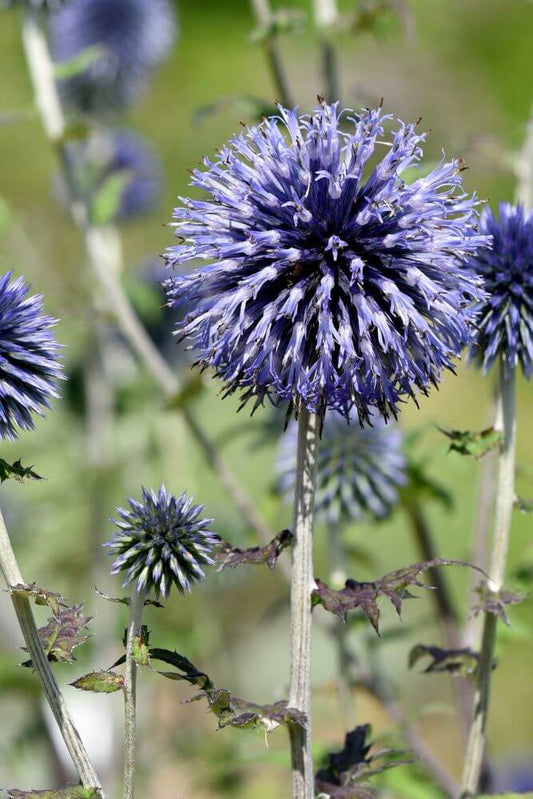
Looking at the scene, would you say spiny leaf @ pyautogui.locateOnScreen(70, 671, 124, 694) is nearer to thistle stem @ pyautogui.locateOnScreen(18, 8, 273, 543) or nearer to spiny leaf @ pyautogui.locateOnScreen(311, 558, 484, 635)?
spiny leaf @ pyautogui.locateOnScreen(311, 558, 484, 635)

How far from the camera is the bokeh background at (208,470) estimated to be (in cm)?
364

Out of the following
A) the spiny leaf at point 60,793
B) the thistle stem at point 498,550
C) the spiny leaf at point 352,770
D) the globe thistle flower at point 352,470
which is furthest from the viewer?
the globe thistle flower at point 352,470

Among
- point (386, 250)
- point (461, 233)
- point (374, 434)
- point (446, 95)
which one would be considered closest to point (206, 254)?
point (386, 250)

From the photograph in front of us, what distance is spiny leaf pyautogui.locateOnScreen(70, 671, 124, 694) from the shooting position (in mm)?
1644

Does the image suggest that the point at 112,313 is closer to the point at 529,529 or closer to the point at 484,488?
the point at 484,488

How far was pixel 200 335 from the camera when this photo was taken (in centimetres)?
193

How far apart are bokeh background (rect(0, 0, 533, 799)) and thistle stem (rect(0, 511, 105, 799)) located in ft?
2.04

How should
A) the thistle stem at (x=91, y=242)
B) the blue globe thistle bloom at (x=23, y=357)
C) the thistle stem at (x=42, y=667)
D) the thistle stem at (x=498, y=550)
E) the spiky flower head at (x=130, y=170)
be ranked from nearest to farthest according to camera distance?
1. the thistle stem at (x=42, y=667)
2. the blue globe thistle bloom at (x=23, y=357)
3. the thistle stem at (x=498, y=550)
4. the thistle stem at (x=91, y=242)
5. the spiky flower head at (x=130, y=170)

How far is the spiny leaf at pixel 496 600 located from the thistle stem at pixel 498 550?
0.03 metres

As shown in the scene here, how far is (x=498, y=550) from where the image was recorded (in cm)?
218

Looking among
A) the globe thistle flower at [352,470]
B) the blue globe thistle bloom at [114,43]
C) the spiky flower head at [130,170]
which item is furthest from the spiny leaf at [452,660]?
the blue globe thistle bloom at [114,43]

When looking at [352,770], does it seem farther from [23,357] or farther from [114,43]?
[114,43]

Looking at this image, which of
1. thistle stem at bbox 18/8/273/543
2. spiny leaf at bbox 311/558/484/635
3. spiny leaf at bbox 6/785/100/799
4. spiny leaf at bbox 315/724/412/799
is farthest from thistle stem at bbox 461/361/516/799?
thistle stem at bbox 18/8/273/543

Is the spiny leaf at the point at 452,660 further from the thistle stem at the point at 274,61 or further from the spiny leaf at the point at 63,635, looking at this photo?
the thistle stem at the point at 274,61
